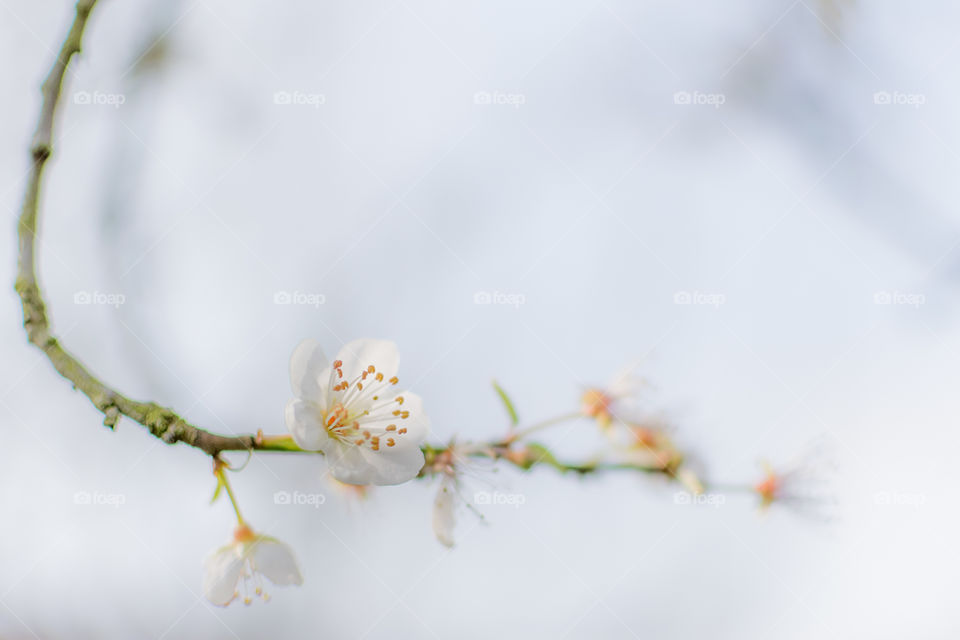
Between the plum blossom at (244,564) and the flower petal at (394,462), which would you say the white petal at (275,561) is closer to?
the plum blossom at (244,564)

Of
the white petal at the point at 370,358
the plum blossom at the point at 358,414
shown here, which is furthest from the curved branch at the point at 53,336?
the white petal at the point at 370,358

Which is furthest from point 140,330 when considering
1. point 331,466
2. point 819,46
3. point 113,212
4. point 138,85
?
point 819,46

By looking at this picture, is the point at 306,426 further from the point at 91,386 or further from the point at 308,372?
the point at 91,386

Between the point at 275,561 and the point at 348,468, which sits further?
the point at 275,561

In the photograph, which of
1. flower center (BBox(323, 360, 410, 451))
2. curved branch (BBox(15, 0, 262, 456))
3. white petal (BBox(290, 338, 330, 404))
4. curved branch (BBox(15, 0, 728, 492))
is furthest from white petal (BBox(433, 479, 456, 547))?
curved branch (BBox(15, 0, 262, 456))

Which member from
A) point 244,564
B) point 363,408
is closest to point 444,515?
point 363,408
